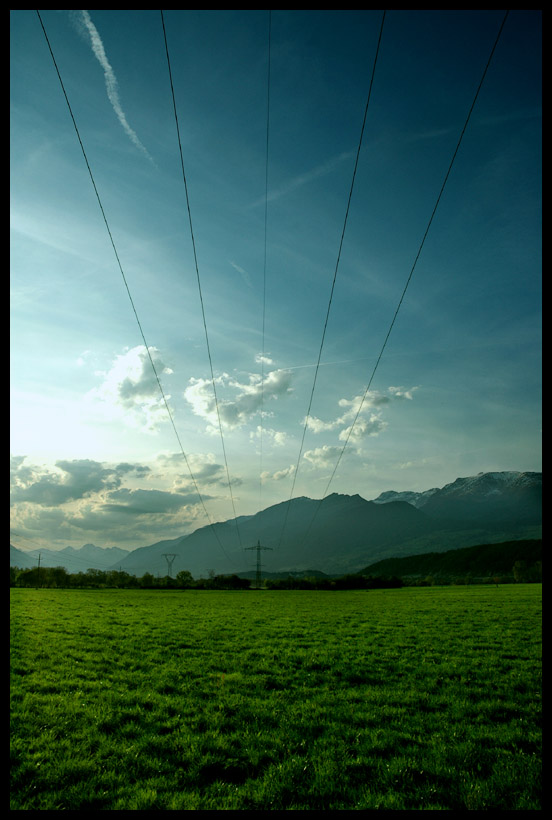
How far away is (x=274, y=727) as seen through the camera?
9.41 meters

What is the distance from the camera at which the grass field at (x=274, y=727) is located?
6.72 meters

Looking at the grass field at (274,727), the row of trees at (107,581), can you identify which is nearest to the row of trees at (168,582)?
the row of trees at (107,581)

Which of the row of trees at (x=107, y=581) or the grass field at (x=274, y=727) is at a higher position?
the grass field at (x=274, y=727)

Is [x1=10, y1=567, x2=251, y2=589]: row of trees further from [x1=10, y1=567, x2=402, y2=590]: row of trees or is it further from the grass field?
the grass field

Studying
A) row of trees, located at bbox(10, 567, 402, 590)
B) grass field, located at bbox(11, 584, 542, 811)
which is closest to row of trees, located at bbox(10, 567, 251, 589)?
row of trees, located at bbox(10, 567, 402, 590)

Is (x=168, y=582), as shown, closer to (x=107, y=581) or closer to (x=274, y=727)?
(x=107, y=581)

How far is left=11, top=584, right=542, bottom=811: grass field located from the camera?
6719 mm

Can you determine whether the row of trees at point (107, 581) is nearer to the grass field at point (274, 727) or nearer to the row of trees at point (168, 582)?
the row of trees at point (168, 582)

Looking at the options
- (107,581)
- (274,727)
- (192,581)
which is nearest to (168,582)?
(192,581)

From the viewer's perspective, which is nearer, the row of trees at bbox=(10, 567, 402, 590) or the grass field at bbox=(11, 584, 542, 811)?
the grass field at bbox=(11, 584, 542, 811)

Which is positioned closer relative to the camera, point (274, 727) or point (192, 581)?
point (274, 727)

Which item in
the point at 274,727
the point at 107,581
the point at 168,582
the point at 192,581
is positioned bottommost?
the point at 107,581

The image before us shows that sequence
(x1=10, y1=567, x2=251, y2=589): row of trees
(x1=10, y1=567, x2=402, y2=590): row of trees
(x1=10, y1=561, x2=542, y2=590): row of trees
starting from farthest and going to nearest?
(x1=10, y1=567, x2=251, y2=589): row of trees < (x1=10, y1=561, x2=542, y2=590): row of trees < (x1=10, y1=567, x2=402, y2=590): row of trees
